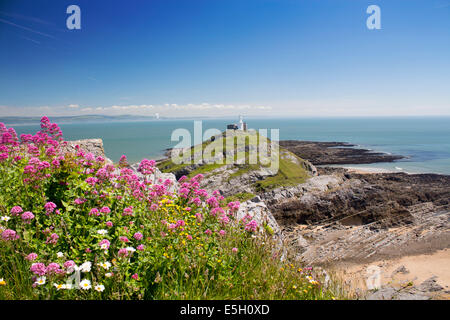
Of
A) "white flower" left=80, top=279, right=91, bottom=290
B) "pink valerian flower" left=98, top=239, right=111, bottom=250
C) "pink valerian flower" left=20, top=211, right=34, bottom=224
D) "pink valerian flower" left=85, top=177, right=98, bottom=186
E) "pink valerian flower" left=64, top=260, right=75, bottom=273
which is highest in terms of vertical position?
"pink valerian flower" left=85, top=177, right=98, bottom=186

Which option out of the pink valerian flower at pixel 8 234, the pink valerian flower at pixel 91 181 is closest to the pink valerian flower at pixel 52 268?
the pink valerian flower at pixel 8 234

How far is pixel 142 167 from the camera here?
5.41m

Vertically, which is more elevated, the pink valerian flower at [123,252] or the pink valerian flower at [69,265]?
the pink valerian flower at [123,252]

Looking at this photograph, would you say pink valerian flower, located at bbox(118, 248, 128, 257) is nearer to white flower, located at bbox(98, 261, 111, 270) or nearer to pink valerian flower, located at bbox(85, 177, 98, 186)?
white flower, located at bbox(98, 261, 111, 270)

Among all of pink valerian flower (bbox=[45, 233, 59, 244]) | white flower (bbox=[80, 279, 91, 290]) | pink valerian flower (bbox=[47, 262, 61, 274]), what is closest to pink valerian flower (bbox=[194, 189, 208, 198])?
pink valerian flower (bbox=[45, 233, 59, 244])

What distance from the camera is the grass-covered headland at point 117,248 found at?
2.95 meters

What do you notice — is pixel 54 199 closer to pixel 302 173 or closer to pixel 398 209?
pixel 398 209

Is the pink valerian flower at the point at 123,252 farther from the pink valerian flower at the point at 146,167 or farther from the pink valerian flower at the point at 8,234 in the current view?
the pink valerian flower at the point at 146,167

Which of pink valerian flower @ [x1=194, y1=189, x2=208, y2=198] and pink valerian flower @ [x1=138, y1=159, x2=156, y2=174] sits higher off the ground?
pink valerian flower @ [x1=138, y1=159, x2=156, y2=174]

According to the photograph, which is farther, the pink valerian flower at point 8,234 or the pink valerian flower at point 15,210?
the pink valerian flower at point 15,210

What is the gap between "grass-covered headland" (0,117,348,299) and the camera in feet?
9.68
